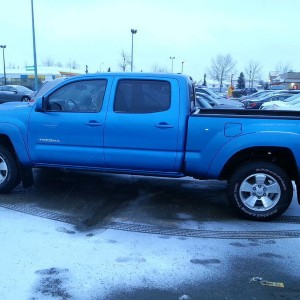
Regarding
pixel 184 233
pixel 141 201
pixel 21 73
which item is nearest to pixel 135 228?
pixel 184 233

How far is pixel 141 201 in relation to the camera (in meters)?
6.00

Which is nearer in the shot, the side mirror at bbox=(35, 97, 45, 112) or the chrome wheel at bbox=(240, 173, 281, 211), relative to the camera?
the chrome wheel at bbox=(240, 173, 281, 211)

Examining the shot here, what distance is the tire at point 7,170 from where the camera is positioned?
5.99 m

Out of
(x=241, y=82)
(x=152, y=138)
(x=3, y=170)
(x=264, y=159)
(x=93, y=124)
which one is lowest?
(x=241, y=82)

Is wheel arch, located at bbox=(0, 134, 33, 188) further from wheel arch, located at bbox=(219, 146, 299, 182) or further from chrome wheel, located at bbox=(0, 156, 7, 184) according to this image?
wheel arch, located at bbox=(219, 146, 299, 182)

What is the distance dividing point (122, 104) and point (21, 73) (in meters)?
64.8

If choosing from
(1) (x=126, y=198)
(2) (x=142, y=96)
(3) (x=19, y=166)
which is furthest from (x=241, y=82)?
(3) (x=19, y=166)

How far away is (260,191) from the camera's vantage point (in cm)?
521

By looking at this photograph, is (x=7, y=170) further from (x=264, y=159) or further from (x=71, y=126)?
(x=264, y=159)

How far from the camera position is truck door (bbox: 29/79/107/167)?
219 inches

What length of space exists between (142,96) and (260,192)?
2.03 metres

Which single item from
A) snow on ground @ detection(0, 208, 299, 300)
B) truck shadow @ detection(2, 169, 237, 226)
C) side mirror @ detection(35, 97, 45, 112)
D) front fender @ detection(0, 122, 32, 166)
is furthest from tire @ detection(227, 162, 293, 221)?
front fender @ detection(0, 122, 32, 166)

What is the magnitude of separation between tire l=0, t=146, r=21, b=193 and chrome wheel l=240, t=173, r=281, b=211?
10.8 feet

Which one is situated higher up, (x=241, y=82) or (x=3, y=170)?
(x=3, y=170)
